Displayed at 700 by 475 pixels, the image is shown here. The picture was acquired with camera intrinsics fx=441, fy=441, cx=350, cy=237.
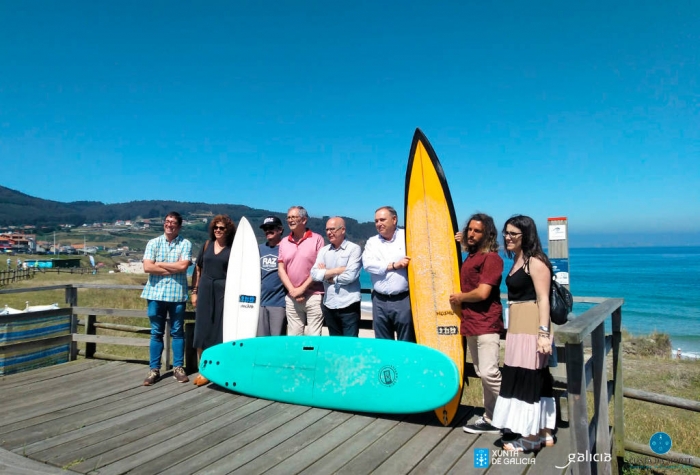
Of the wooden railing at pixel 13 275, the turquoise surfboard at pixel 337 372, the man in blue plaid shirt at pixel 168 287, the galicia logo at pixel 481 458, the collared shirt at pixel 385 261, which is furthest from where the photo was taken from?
the wooden railing at pixel 13 275

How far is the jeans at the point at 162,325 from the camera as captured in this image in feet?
13.3

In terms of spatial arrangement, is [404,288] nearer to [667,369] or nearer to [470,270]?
[470,270]

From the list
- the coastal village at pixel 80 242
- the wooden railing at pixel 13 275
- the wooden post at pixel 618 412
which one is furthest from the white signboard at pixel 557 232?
the coastal village at pixel 80 242

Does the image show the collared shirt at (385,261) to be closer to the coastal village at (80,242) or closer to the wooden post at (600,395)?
the wooden post at (600,395)

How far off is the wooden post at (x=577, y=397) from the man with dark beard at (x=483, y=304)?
31.8 inches

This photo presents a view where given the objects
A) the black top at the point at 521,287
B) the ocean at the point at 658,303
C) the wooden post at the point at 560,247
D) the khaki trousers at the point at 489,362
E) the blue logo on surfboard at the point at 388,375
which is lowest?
the ocean at the point at 658,303

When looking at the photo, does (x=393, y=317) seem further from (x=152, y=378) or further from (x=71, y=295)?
(x=71, y=295)

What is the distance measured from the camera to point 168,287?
4004 mm

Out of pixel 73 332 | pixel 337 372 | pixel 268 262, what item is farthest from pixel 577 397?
pixel 73 332

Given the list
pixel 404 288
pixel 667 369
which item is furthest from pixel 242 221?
pixel 667 369

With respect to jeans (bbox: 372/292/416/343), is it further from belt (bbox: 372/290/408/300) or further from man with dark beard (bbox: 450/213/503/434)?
man with dark beard (bbox: 450/213/503/434)

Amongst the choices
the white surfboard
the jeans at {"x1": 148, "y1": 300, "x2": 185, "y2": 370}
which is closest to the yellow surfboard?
the white surfboard

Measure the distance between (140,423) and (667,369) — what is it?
11125 millimetres

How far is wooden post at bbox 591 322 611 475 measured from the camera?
260 cm
